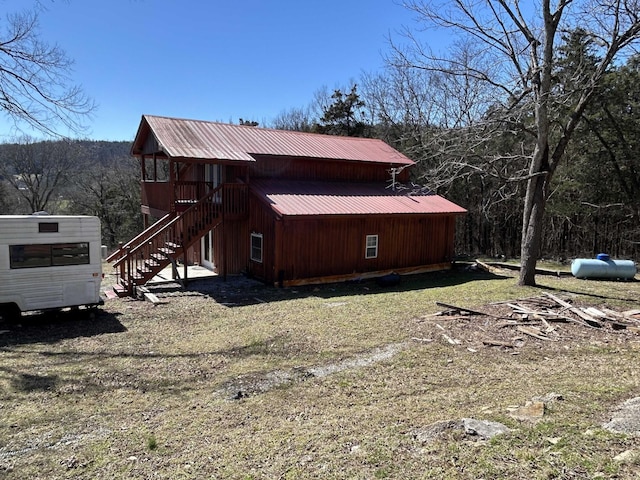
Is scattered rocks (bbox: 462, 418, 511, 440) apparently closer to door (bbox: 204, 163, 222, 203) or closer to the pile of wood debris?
the pile of wood debris

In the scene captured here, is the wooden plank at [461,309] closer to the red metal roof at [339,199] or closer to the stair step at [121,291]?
the red metal roof at [339,199]

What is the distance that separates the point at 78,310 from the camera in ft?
37.4

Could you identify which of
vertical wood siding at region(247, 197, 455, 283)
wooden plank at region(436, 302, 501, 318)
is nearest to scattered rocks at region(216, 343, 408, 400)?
wooden plank at region(436, 302, 501, 318)

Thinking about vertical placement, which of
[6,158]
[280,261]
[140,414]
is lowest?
[140,414]

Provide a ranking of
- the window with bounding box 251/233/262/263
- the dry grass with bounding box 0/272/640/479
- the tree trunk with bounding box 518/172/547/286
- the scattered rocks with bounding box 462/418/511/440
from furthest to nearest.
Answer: the window with bounding box 251/233/262/263 < the tree trunk with bounding box 518/172/547/286 < the scattered rocks with bounding box 462/418/511/440 < the dry grass with bounding box 0/272/640/479

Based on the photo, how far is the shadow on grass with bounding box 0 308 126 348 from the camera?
9435mm

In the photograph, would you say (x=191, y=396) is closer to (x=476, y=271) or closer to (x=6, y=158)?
(x=476, y=271)

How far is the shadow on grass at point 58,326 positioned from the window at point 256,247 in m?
5.83

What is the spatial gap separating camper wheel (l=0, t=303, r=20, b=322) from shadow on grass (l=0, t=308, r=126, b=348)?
183 mm

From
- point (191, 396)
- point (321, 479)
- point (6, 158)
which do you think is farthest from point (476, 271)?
point (6, 158)

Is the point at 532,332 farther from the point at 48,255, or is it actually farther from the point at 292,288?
the point at 48,255

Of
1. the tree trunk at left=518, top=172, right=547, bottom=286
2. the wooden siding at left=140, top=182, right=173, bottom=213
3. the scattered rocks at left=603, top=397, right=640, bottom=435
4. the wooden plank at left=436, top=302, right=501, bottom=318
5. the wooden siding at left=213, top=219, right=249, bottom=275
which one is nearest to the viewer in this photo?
the scattered rocks at left=603, top=397, right=640, bottom=435

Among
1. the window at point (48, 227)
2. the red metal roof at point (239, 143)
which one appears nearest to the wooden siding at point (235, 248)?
the red metal roof at point (239, 143)

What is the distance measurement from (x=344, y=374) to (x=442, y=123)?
25577 mm
